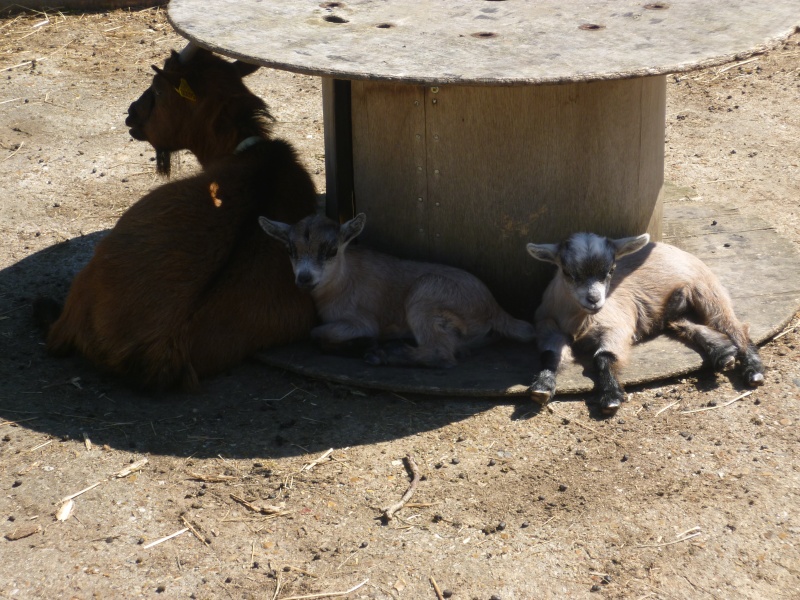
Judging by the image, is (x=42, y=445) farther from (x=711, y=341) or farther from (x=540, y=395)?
(x=711, y=341)

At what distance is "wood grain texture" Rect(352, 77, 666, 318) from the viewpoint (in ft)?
16.7

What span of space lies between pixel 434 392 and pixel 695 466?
123cm

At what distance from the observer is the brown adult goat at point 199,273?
480cm

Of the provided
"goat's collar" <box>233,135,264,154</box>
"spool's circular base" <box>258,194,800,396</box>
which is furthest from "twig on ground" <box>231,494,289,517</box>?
"goat's collar" <box>233,135,264,154</box>

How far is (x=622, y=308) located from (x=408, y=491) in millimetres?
1647

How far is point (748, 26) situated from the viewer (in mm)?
4945

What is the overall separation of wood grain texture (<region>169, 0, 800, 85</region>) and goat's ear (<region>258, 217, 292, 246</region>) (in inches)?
32.6

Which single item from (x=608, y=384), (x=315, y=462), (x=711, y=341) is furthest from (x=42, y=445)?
(x=711, y=341)

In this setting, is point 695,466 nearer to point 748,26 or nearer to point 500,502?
point 500,502

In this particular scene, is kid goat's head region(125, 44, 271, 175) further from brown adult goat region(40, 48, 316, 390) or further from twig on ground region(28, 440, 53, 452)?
twig on ground region(28, 440, 53, 452)

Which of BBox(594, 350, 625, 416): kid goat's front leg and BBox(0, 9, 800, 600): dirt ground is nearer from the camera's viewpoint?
BBox(0, 9, 800, 600): dirt ground

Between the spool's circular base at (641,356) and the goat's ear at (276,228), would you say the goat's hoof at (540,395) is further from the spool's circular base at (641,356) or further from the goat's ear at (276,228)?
the goat's ear at (276,228)

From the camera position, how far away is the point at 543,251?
494cm

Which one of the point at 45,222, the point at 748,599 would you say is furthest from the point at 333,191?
the point at 748,599
